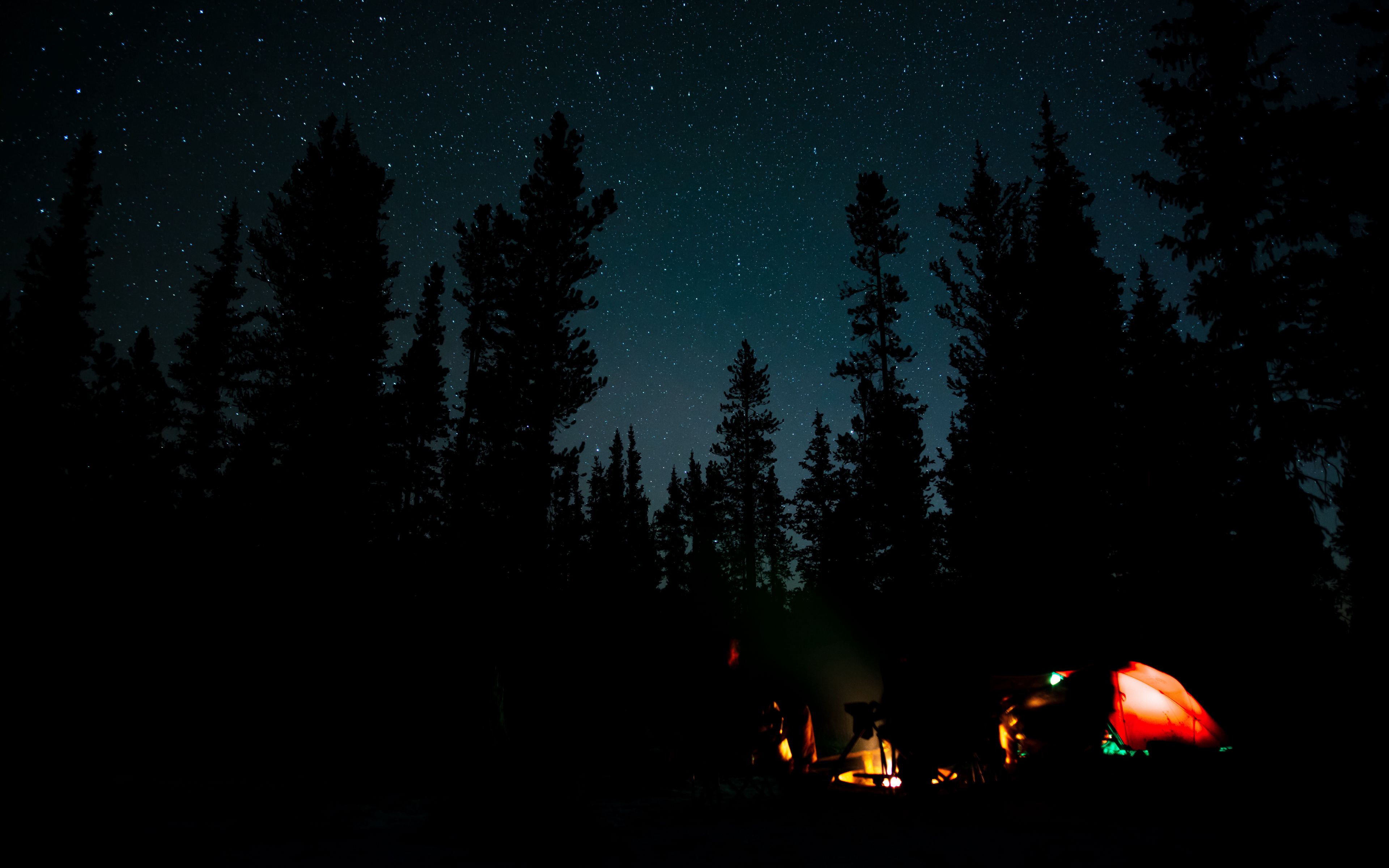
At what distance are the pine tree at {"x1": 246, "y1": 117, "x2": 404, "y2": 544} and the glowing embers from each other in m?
12.2

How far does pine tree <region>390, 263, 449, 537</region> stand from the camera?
19.3 meters

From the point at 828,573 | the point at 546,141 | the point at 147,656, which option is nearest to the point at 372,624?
the point at 147,656

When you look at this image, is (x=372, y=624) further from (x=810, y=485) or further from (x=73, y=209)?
(x=810, y=485)

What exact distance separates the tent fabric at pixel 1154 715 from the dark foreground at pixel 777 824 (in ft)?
4.30

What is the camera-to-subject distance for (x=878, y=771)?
9570 mm

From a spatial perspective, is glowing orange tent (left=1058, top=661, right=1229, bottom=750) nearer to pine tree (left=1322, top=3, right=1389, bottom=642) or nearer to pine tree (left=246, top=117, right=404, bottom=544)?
pine tree (left=1322, top=3, right=1389, bottom=642)

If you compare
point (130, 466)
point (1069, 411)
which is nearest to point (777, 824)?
point (1069, 411)

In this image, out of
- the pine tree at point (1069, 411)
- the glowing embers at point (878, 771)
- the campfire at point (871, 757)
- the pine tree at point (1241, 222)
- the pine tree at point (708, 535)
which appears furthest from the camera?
the pine tree at point (708, 535)

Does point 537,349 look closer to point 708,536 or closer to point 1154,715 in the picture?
point 1154,715

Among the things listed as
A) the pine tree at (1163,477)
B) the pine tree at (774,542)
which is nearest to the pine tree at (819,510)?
the pine tree at (774,542)

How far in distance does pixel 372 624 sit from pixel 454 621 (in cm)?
223

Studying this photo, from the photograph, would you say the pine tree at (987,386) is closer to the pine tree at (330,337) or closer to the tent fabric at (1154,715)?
the tent fabric at (1154,715)

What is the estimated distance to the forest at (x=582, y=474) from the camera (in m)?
12.8

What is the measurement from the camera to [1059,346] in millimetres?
16328
